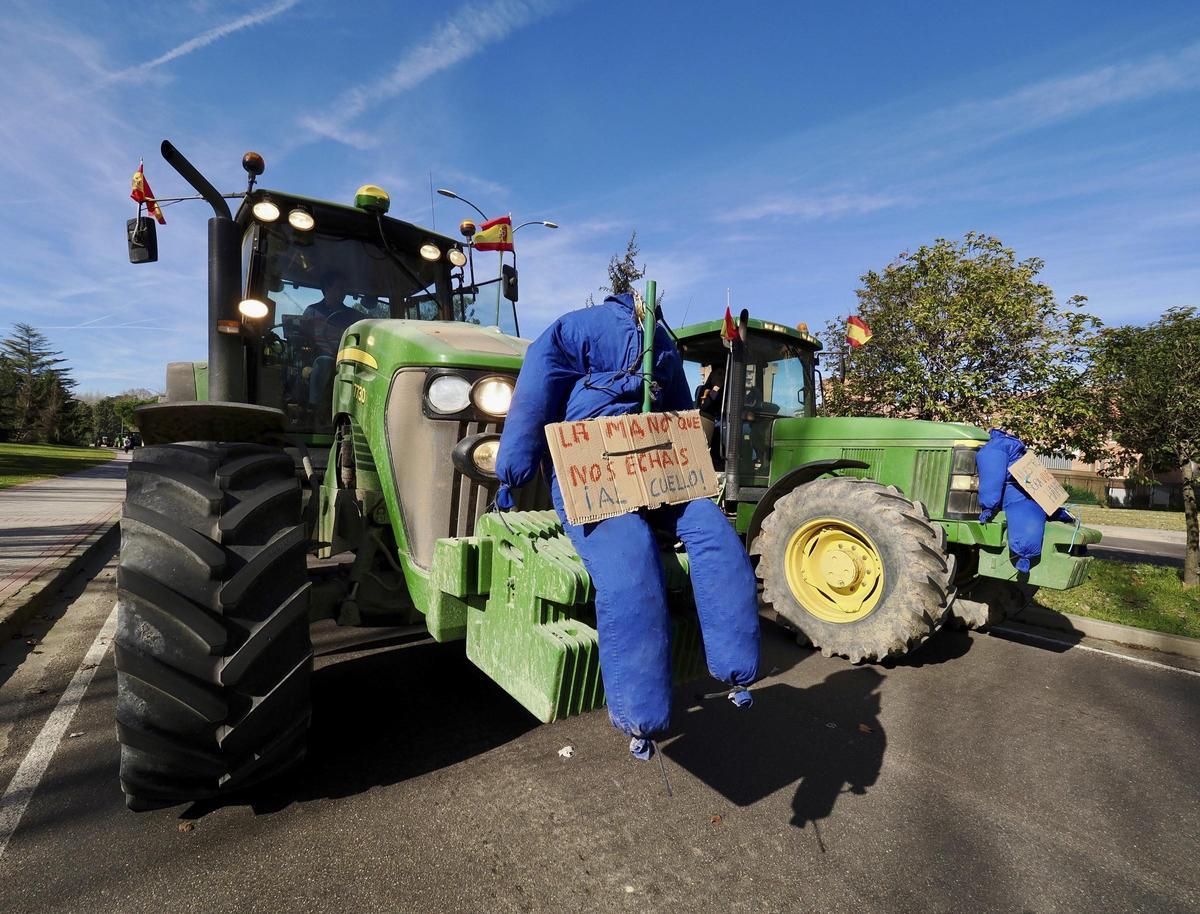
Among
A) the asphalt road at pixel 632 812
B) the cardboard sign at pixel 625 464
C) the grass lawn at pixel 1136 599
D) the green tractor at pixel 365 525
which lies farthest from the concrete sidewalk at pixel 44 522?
the grass lawn at pixel 1136 599

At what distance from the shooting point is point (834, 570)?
4695mm

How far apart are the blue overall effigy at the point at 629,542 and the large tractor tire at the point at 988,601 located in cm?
399

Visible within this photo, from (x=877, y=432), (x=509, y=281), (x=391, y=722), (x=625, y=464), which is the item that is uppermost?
(x=509, y=281)

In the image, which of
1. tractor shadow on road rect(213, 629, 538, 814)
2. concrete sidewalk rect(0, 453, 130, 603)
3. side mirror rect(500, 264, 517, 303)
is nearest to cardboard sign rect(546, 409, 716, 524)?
tractor shadow on road rect(213, 629, 538, 814)

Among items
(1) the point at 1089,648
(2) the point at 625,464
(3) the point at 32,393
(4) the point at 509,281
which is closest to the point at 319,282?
(4) the point at 509,281

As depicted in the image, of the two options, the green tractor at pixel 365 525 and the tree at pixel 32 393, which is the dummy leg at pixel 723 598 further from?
the tree at pixel 32 393

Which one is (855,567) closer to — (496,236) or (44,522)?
(496,236)

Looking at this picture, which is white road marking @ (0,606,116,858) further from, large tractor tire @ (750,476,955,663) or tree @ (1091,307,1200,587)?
tree @ (1091,307,1200,587)

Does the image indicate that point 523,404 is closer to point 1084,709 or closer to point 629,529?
point 629,529

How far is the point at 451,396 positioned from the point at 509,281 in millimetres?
2087

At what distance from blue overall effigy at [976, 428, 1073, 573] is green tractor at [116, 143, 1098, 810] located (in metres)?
0.15

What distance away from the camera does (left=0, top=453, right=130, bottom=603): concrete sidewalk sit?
5762 mm

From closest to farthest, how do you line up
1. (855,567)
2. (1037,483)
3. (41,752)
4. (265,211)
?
(41,752)
(265,211)
(1037,483)
(855,567)

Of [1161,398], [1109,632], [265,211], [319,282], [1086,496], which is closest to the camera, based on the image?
[265,211]
